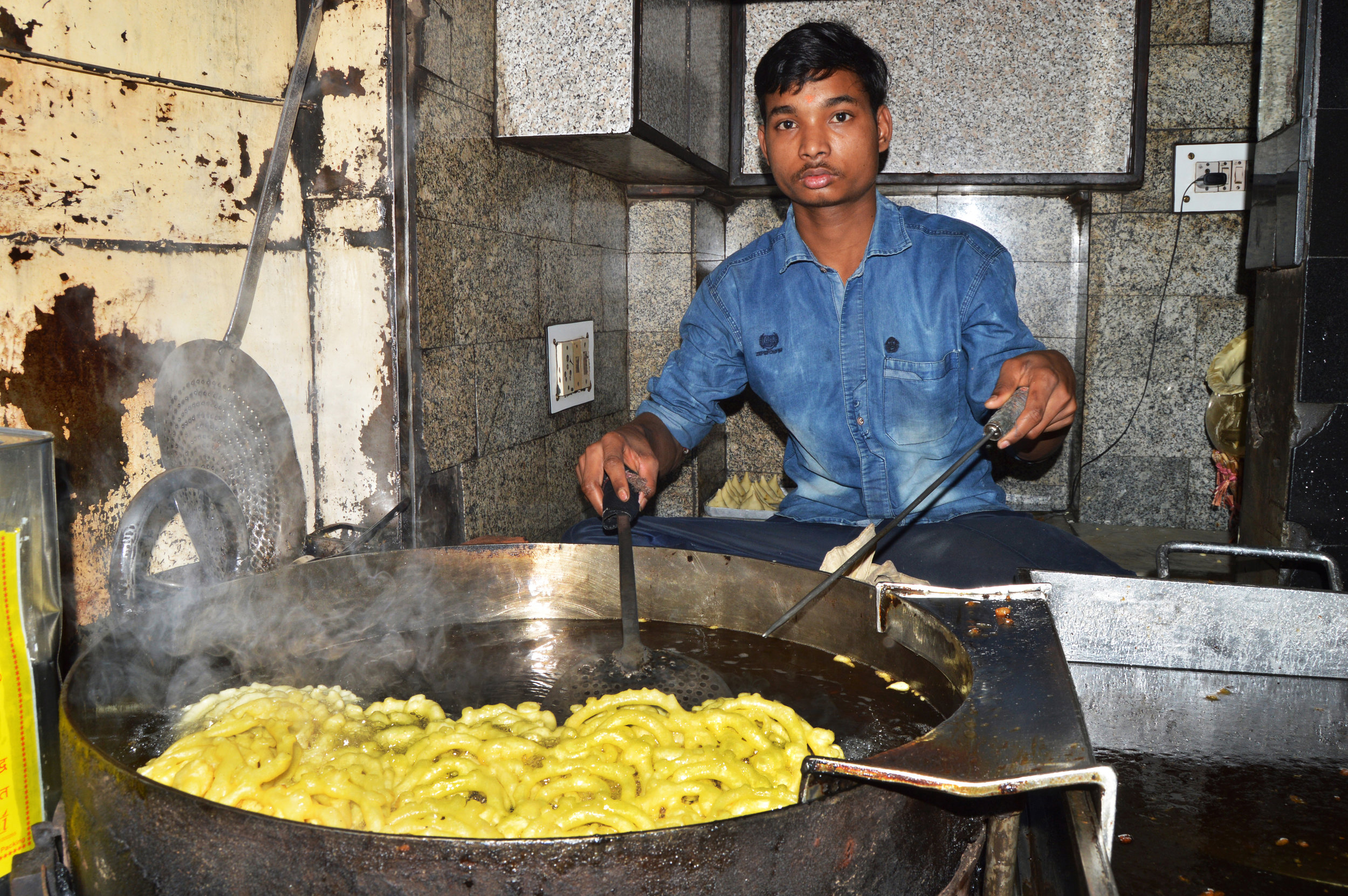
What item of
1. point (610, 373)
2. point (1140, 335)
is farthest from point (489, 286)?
point (1140, 335)

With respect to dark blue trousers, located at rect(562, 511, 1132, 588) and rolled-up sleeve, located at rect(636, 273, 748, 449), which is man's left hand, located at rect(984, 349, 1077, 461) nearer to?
dark blue trousers, located at rect(562, 511, 1132, 588)

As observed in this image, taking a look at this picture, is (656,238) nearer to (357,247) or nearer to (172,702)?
(357,247)

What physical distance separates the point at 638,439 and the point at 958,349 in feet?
4.47

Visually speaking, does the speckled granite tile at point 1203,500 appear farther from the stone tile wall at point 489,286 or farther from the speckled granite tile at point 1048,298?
the stone tile wall at point 489,286

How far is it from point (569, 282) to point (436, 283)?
4.53 feet

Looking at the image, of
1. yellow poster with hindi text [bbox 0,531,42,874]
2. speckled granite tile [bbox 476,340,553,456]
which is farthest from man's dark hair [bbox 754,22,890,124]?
yellow poster with hindi text [bbox 0,531,42,874]

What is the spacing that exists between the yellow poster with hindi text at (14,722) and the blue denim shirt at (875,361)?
2.42 metres

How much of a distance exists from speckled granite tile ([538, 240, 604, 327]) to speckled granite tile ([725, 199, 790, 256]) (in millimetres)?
1494

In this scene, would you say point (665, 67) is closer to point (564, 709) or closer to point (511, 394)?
point (511, 394)

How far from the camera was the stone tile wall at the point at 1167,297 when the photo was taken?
5.69m

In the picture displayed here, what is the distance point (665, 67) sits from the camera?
390 cm

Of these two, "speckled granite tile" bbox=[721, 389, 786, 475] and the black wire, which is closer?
the black wire

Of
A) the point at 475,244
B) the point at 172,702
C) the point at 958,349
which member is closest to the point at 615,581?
the point at 172,702

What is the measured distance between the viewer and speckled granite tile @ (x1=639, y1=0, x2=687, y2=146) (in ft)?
11.7
